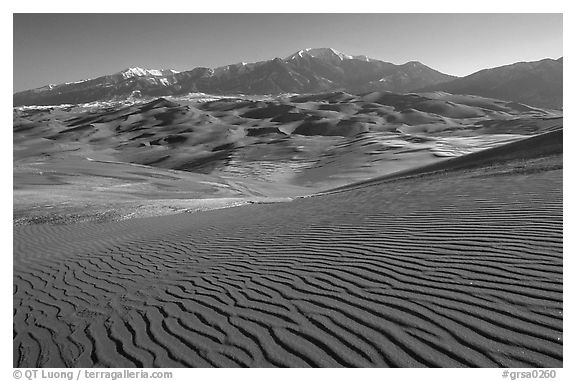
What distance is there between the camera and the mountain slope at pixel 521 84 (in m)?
156

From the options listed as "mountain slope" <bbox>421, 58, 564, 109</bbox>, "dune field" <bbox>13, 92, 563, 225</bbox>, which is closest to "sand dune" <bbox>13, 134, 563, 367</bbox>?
"dune field" <bbox>13, 92, 563, 225</bbox>

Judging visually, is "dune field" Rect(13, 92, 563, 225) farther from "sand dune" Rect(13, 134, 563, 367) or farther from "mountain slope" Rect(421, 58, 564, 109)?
"mountain slope" Rect(421, 58, 564, 109)

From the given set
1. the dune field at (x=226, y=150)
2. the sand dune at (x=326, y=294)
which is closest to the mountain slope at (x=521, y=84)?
the dune field at (x=226, y=150)

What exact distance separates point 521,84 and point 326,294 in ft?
635

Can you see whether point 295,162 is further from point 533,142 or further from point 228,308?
point 228,308

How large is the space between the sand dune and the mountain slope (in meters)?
159

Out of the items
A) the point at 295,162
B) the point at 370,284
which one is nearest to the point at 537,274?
the point at 370,284

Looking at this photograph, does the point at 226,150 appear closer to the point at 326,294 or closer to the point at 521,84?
the point at 326,294

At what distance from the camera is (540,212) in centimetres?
737

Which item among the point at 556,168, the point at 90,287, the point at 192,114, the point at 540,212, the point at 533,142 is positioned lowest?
the point at 90,287

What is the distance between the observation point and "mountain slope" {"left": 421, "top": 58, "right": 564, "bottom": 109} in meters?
156

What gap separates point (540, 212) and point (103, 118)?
12478 centimetres

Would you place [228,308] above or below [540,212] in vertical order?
below

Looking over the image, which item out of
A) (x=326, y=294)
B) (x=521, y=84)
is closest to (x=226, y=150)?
(x=326, y=294)
